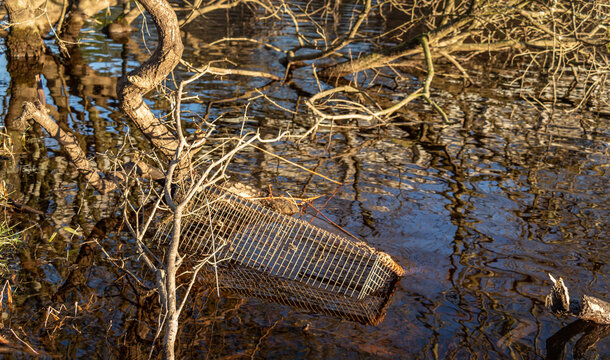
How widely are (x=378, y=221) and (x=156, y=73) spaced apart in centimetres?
270

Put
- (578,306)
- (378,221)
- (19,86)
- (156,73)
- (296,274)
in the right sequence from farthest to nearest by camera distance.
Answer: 1. (19,86)
2. (378,221)
3. (296,274)
4. (156,73)
5. (578,306)

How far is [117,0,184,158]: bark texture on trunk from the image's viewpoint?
4.83 metres

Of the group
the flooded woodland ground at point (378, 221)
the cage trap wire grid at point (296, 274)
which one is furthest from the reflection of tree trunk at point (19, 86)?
the cage trap wire grid at point (296, 274)

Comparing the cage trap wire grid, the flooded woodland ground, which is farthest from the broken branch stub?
the cage trap wire grid

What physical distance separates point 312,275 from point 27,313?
223 centimetres

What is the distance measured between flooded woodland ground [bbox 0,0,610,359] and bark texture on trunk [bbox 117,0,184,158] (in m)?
0.45

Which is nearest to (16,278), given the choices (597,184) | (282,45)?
(597,184)

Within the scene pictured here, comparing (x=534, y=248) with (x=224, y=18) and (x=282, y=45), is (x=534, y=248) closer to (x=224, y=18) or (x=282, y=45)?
(x=282, y=45)

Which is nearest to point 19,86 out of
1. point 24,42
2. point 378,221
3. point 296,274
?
point 24,42

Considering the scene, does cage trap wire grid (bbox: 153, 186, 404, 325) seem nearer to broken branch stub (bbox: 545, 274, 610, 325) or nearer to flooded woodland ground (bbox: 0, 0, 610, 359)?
flooded woodland ground (bbox: 0, 0, 610, 359)

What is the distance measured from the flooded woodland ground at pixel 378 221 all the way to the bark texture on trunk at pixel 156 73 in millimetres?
455

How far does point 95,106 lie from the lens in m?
9.95

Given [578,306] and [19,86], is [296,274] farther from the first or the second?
[19,86]

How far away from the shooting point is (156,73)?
5.00 metres
